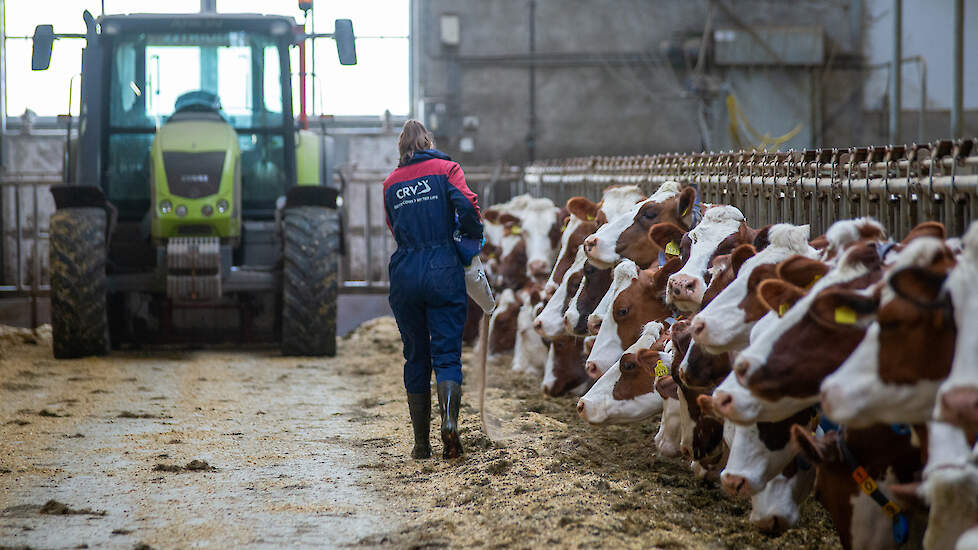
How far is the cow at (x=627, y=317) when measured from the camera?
21.7 ft

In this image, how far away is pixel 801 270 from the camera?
158 inches

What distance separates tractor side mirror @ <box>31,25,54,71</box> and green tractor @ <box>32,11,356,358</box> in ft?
0.04

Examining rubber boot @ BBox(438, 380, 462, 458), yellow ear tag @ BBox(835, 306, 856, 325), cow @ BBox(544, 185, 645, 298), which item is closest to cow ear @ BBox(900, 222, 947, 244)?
yellow ear tag @ BBox(835, 306, 856, 325)

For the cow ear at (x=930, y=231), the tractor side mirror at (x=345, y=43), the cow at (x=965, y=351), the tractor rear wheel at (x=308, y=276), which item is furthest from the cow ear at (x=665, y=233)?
the tractor side mirror at (x=345, y=43)

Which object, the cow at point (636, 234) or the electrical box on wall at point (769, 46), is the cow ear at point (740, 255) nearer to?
the cow at point (636, 234)

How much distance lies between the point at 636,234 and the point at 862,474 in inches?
133

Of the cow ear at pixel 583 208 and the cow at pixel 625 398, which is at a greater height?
the cow ear at pixel 583 208

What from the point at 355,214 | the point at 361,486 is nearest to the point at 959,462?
the point at 361,486

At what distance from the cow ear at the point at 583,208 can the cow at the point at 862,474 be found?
4621 mm

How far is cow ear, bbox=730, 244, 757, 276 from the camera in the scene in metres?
4.78

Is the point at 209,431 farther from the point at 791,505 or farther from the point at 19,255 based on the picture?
the point at 19,255

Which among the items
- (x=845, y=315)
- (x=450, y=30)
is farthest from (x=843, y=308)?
(x=450, y=30)

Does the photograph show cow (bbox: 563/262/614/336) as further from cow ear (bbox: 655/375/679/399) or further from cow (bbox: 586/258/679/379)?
cow ear (bbox: 655/375/679/399)

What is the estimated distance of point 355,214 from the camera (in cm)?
1770
